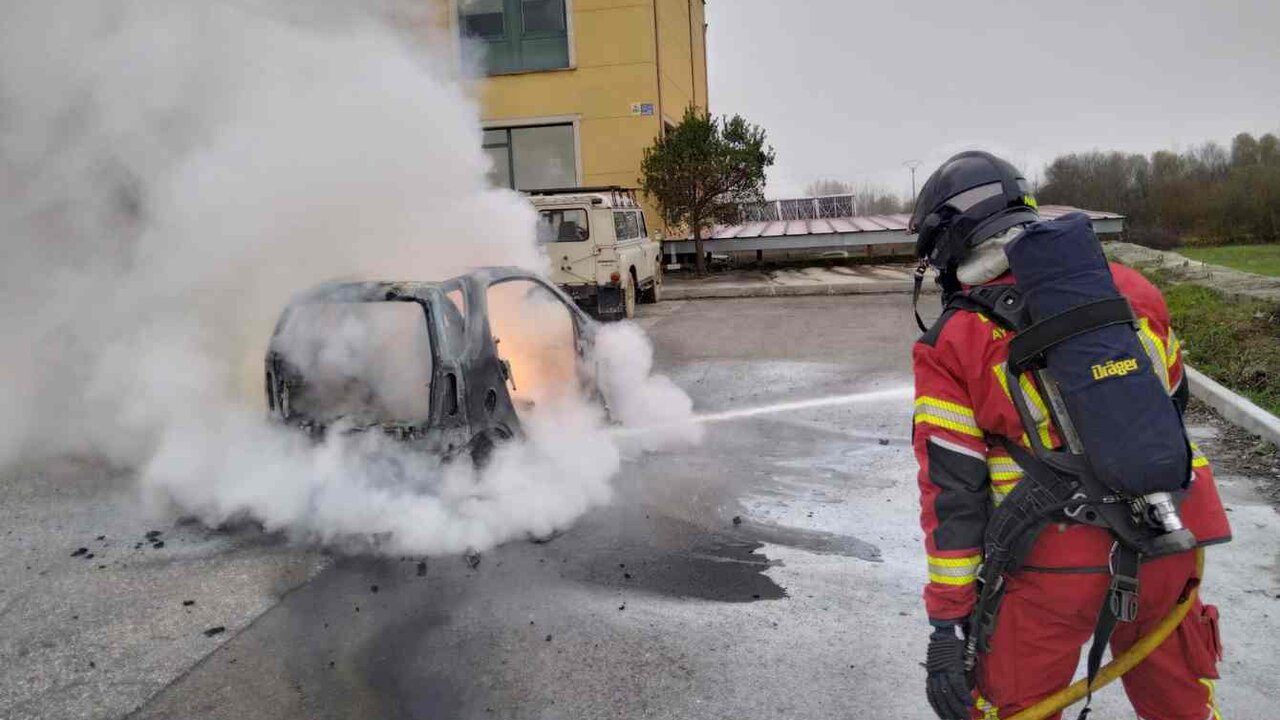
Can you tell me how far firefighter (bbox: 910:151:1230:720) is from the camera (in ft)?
6.91

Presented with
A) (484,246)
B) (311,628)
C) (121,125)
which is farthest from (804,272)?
(311,628)

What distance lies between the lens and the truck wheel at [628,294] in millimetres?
13852

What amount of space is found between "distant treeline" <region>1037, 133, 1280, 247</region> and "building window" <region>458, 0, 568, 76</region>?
1357 centimetres

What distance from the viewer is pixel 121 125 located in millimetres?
7035

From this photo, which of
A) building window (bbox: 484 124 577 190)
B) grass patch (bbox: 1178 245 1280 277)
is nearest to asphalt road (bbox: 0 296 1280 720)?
grass patch (bbox: 1178 245 1280 277)

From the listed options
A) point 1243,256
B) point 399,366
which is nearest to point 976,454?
point 399,366

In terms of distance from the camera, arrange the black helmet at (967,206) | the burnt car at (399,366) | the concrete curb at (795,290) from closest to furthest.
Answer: the black helmet at (967,206)
the burnt car at (399,366)
the concrete curb at (795,290)

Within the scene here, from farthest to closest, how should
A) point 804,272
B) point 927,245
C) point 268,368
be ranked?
1. point 804,272
2. point 268,368
3. point 927,245

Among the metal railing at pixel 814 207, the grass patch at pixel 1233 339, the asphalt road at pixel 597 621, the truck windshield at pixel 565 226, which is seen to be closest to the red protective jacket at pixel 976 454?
the asphalt road at pixel 597 621

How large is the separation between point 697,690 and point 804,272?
59.9 ft

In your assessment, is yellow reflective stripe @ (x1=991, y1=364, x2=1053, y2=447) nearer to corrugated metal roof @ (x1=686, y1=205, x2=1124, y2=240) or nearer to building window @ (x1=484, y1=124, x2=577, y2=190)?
building window @ (x1=484, y1=124, x2=577, y2=190)

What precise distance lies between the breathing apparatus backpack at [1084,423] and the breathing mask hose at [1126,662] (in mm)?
94

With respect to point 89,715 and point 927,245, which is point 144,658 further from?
point 927,245

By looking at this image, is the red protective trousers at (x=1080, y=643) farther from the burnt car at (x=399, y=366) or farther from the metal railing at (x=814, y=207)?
the metal railing at (x=814, y=207)
